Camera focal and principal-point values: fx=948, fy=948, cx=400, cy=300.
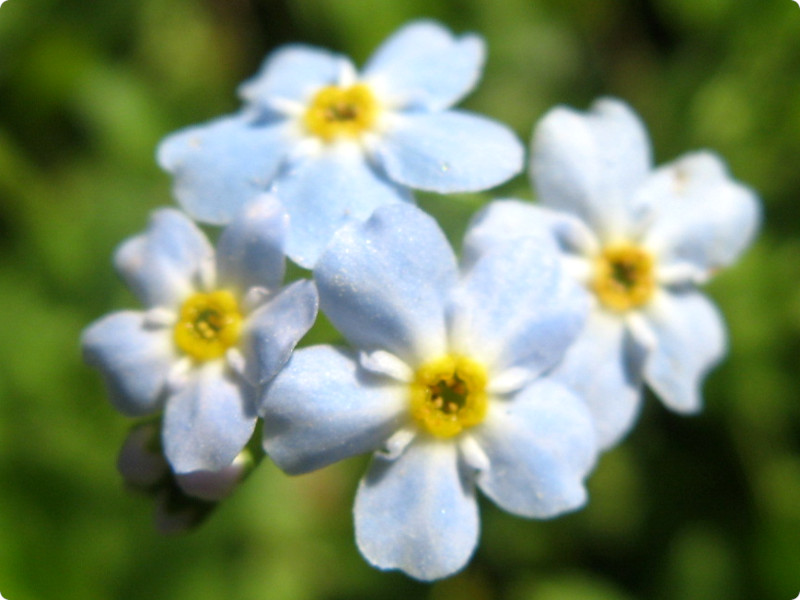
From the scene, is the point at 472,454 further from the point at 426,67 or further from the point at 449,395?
the point at 426,67

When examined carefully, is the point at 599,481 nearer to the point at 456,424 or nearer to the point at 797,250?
the point at 797,250

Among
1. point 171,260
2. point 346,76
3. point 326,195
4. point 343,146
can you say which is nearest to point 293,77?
point 346,76

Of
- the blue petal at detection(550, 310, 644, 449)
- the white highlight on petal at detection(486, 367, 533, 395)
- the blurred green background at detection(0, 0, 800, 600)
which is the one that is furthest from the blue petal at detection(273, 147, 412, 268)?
the blurred green background at detection(0, 0, 800, 600)

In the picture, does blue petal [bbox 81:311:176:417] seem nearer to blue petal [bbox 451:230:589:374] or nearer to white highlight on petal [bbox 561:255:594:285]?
blue petal [bbox 451:230:589:374]

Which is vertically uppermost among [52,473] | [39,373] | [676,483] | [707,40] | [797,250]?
[707,40]

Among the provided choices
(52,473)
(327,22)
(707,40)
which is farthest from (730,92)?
(52,473)

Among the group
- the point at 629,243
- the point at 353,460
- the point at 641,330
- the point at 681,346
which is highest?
the point at 629,243
